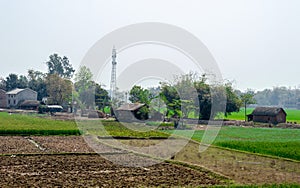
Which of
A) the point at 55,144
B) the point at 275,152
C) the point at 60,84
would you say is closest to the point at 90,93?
the point at 60,84

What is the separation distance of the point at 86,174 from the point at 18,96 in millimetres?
62948

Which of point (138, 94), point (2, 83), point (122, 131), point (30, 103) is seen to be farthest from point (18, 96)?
point (122, 131)

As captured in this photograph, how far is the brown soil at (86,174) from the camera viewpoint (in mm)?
11180

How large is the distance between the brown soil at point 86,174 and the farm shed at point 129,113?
89.8 feet

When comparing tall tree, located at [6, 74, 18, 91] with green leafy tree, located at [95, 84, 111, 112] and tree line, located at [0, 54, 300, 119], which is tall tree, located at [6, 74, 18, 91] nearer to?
tree line, located at [0, 54, 300, 119]

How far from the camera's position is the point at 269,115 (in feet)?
144

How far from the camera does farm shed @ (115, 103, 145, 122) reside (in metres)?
43.5

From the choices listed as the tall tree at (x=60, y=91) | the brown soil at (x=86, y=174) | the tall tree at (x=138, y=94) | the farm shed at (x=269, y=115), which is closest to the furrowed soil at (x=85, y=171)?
the brown soil at (x=86, y=174)

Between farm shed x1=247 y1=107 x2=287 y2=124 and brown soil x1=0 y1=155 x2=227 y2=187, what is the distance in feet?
101

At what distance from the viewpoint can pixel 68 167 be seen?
1387cm

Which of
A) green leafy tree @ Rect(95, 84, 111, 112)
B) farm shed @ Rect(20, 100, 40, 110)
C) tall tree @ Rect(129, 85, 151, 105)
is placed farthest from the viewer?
farm shed @ Rect(20, 100, 40, 110)

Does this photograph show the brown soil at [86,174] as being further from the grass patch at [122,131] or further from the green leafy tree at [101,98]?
the green leafy tree at [101,98]

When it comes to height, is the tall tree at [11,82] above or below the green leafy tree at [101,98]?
above

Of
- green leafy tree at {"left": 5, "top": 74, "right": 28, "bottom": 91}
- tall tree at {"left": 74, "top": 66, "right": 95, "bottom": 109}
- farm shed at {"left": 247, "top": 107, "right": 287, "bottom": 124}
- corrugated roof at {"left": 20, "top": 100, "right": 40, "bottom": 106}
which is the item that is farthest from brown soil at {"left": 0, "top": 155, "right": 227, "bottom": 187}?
green leafy tree at {"left": 5, "top": 74, "right": 28, "bottom": 91}
